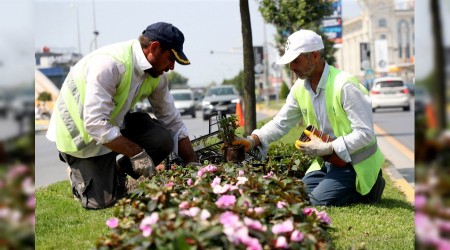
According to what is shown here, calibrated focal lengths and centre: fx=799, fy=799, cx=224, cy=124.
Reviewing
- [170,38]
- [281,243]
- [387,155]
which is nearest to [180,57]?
[170,38]

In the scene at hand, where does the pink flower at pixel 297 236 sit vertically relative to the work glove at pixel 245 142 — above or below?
below

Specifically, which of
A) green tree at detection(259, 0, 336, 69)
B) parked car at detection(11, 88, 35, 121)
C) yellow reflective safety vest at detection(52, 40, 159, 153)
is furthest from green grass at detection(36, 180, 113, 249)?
green tree at detection(259, 0, 336, 69)

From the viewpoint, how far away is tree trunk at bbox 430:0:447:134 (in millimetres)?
1771

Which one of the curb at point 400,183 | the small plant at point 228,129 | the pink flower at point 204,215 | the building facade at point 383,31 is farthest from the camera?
the building facade at point 383,31

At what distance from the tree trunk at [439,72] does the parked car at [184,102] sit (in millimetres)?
40523

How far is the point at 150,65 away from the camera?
601 cm

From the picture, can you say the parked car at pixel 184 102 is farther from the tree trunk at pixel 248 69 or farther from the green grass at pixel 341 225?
the green grass at pixel 341 225

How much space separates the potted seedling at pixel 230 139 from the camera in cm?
605

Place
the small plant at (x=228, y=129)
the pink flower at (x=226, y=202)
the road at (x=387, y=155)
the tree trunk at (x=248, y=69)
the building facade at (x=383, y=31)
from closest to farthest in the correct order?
1. the pink flower at (x=226, y=202)
2. the small plant at (x=228, y=129)
3. the tree trunk at (x=248, y=69)
4. the road at (x=387, y=155)
5. the building facade at (x=383, y=31)

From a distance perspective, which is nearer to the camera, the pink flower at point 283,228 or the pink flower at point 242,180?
the pink flower at point 283,228

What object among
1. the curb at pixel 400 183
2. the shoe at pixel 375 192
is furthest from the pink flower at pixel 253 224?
the curb at pixel 400 183

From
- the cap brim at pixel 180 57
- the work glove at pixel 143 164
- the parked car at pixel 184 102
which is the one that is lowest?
the parked car at pixel 184 102

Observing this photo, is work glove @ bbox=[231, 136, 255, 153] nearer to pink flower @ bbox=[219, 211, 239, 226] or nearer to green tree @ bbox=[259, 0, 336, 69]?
pink flower @ bbox=[219, 211, 239, 226]

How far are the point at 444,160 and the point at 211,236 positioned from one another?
1.25 m
